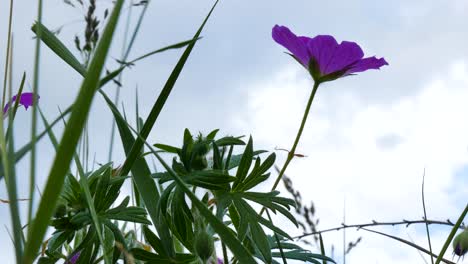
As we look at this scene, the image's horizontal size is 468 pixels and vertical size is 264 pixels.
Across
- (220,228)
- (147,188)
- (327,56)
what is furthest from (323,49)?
(220,228)

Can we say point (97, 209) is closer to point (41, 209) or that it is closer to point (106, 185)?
point (106, 185)

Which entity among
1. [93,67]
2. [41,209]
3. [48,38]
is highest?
[48,38]

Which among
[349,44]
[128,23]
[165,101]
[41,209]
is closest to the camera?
[41,209]

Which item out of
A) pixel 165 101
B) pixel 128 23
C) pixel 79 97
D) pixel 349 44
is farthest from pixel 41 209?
pixel 128 23

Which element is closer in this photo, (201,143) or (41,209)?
(41,209)

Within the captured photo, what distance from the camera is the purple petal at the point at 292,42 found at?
103cm

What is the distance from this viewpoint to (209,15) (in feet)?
2.67

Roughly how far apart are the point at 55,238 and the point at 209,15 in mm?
335

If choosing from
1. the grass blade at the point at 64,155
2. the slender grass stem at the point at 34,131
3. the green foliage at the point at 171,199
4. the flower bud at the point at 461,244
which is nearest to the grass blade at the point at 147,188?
the green foliage at the point at 171,199

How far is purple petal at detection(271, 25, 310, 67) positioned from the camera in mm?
1027

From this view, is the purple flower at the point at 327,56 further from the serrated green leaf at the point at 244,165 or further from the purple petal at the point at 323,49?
the serrated green leaf at the point at 244,165

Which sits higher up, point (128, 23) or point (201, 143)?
point (128, 23)

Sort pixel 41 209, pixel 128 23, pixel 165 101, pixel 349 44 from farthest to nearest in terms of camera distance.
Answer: pixel 128 23 → pixel 349 44 → pixel 165 101 → pixel 41 209

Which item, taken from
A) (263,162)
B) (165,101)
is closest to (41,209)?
(165,101)
